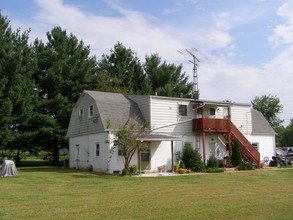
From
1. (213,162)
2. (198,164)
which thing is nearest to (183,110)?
(213,162)

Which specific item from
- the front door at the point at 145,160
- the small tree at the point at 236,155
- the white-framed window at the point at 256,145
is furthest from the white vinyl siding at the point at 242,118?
the front door at the point at 145,160

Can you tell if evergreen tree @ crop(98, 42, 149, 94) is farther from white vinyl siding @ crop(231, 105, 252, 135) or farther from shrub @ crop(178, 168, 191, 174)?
shrub @ crop(178, 168, 191, 174)

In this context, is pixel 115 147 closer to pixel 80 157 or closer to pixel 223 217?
pixel 80 157

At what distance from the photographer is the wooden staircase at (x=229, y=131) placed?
31.0 metres

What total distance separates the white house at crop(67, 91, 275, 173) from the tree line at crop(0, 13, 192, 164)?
503 centimetres

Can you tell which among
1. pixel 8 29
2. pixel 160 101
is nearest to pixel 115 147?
pixel 160 101

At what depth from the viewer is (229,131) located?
3216 centimetres

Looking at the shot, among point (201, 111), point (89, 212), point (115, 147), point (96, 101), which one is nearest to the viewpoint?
point (89, 212)

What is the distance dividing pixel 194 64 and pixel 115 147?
1297cm

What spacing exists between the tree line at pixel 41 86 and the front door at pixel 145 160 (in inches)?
506

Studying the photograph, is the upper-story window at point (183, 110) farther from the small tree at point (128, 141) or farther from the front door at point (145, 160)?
the small tree at point (128, 141)

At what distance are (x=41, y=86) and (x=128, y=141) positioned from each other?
1930 cm

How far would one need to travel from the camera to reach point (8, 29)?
38.4 metres

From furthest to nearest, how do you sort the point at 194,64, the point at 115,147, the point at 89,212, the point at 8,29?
the point at 8,29
the point at 194,64
the point at 115,147
the point at 89,212
